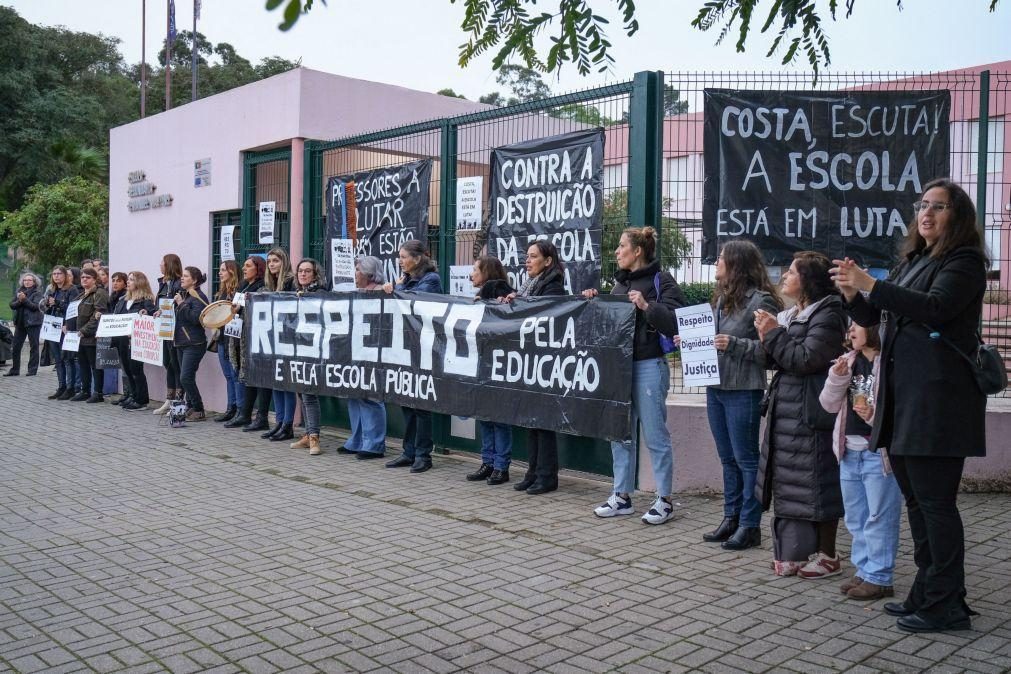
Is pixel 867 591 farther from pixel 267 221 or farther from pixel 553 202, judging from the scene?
pixel 267 221

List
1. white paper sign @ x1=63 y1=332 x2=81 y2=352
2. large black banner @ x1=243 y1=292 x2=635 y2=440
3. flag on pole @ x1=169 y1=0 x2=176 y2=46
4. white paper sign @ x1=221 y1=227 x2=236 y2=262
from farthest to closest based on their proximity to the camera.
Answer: flag on pole @ x1=169 y1=0 x2=176 y2=46, white paper sign @ x1=63 y1=332 x2=81 y2=352, white paper sign @ x1=221 y1=227 x2=236 y2=262, large black banner @ x1=243 y1=292 x2=635 y2=440

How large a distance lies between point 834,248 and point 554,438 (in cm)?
280

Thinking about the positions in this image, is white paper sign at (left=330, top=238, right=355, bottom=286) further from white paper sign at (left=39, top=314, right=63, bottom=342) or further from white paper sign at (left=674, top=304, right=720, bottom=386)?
white paper sign at (left=39, top=314, right=63, bottom=342)

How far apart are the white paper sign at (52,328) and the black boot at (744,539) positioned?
500 inches

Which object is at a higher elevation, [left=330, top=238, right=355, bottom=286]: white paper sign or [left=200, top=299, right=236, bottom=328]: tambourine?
[left=330, top=238, right=355, bottom=286]: white paper sign

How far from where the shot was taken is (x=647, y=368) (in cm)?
685

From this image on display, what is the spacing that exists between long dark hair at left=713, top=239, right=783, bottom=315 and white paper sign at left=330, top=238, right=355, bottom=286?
5.79m

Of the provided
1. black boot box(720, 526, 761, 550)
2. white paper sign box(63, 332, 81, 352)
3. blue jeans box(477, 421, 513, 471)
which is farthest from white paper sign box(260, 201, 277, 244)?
black boot box(720, 526, 761, 550)

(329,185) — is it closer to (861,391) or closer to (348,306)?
(348,306)

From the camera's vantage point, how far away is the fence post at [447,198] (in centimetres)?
957

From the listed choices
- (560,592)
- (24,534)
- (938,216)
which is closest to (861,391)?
(938,216)

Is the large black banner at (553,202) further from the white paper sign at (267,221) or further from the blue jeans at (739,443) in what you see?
the white paper sign at (267,221)

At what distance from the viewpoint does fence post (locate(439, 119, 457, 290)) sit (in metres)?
9.57

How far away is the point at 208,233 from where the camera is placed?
1336 centimetres
